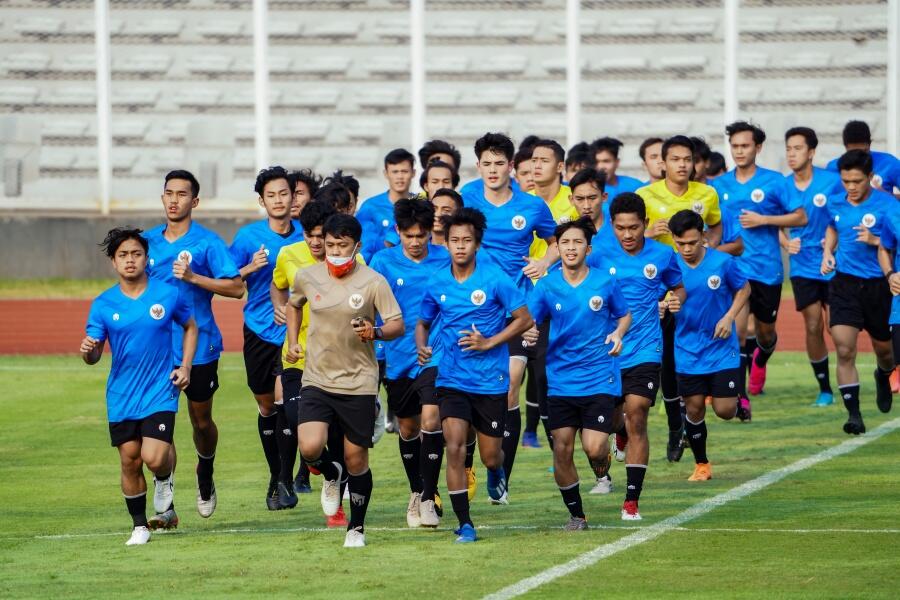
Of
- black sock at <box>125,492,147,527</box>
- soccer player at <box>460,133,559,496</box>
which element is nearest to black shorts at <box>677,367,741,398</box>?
soccer player at <box>460,133,559,496</box>

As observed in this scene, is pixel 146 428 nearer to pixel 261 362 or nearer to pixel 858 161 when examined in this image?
pixel 261 362

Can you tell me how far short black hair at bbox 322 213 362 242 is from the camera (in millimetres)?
9562

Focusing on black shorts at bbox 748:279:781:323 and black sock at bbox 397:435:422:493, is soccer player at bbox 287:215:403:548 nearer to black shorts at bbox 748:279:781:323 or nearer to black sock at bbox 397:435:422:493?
black sock at bbox 397:435:422:493

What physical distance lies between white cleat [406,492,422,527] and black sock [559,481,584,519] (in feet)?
3.05

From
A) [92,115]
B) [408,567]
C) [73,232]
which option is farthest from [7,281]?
[408,567]

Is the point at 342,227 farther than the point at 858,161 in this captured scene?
No

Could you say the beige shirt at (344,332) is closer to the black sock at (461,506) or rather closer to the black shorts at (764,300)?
the black sock at (461,506)

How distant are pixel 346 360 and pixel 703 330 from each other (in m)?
3.74

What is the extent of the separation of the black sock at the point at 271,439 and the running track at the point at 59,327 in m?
11.8

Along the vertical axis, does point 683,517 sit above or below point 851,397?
below

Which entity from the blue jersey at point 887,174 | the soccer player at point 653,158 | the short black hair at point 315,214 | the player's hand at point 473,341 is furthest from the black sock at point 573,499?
the blue jersey at point 887,174

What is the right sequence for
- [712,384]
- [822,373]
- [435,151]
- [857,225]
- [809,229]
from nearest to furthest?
1. [712,384]
2. [435,151]
3. [857,225]
4. [809,229]
5. [822,373]

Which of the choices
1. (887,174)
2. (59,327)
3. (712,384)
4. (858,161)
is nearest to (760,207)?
(887,174)

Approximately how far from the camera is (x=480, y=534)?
9.95 m
